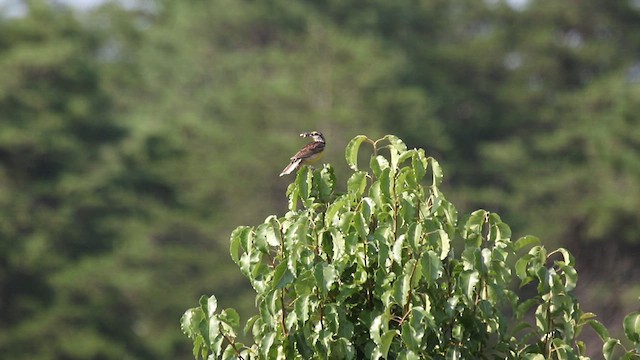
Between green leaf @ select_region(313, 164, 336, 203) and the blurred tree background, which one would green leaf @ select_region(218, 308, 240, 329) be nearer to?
green leaf @ select_region(313, 164, 336, 203)

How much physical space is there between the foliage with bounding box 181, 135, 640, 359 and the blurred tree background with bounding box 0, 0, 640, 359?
75.4 feet

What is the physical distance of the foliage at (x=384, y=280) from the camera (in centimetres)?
588

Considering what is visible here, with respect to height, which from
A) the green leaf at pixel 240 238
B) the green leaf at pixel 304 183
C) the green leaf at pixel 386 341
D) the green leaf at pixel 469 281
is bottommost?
the green leaf at pixel 386 341

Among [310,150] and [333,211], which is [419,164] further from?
[310,150]

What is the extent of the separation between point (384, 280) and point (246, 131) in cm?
3152

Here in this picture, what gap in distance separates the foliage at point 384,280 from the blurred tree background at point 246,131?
22975mm

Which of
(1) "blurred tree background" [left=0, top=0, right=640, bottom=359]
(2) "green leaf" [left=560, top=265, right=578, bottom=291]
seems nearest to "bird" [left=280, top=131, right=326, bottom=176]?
(2) "green leaf" [left=560, top=265, right=578, bottom=291]

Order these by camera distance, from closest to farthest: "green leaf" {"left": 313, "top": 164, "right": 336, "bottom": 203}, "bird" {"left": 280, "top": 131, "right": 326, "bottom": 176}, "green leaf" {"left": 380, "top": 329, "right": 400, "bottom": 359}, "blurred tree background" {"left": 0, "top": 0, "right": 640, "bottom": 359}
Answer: "green leaf" {"left": 380, "top": 329, "right": 400, "bottom": 359} → "green leaf" {"left": 313, "top": 164, "right": 336, "bottom": 203} → "bird" {"left": 280, "top": 131, "right": 326, "bottom": 176} → "blurred tree background" {"left": 0, "top": 0, "right": 640, "bottom": 359}

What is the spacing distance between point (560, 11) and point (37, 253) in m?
19.5

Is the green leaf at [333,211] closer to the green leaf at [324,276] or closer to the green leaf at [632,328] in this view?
the green leaf at [324,276]

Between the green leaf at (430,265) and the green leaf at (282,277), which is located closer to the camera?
the green leaf at (430,265)

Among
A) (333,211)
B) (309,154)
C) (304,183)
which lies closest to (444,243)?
(333,211)

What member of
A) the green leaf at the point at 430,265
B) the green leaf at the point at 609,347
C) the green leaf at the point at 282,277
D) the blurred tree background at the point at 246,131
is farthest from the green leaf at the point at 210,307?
the blurred tree background at the point at 246,131

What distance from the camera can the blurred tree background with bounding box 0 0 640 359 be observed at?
31125 mm
